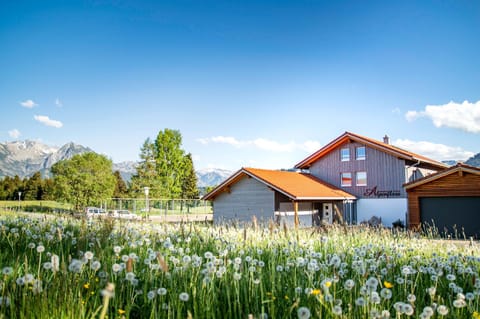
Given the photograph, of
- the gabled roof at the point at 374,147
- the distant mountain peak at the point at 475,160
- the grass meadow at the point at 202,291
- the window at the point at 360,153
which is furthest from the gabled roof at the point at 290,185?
the distant mountain peak at the point at 475,160

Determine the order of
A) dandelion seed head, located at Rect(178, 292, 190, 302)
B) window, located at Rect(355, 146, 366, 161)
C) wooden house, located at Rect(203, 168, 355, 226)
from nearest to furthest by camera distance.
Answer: dandelion seed head, located at Rect(178, 292, 190, 302)
wooden house, located at Rect(203, 168, 355, 226)
window, located at Rect(355, 146, 366, 161)

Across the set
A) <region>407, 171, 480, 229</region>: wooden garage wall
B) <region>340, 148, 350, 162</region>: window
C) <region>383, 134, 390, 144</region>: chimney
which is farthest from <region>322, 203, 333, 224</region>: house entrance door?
<region>383, 134, 390, 144</region>: chimney

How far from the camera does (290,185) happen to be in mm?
27516

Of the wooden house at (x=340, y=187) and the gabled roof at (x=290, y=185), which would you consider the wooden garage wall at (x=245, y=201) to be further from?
the gabled roof at (x=290, y=185)

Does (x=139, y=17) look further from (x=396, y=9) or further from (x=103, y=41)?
(x=396, y=9)

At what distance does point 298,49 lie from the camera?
77.4ft

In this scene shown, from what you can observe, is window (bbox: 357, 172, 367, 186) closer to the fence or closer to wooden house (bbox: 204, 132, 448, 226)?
wooden house (bbox: 204, 132, 448, 226)

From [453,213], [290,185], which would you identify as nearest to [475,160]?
[453,213]

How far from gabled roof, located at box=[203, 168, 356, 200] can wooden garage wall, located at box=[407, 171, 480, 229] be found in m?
5.72

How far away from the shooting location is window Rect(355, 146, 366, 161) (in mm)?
32375

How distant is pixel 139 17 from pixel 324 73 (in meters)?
11.2

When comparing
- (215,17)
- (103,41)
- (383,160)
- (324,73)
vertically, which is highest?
(215,17)

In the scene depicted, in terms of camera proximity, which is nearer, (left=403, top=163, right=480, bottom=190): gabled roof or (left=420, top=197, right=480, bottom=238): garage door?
(left=403, top=163, right=480, bottom=190): gabled roof

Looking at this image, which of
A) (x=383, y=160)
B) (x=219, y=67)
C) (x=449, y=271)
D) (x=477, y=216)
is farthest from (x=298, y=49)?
(x=449, y=271)
